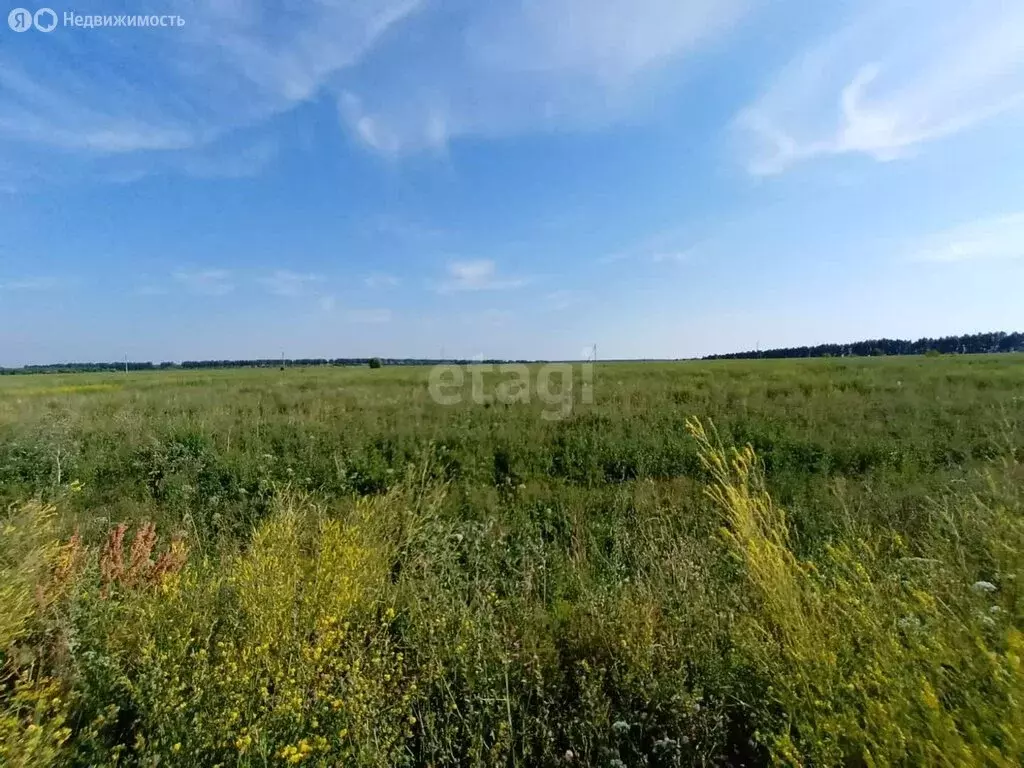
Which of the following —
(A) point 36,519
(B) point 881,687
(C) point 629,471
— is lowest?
(C) point 629,471

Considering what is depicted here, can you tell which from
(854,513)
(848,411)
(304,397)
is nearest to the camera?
(854,513)

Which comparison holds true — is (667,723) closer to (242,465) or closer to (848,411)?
(242,465)

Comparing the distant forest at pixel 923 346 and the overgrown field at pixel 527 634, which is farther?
the distant forest at pixel 923 346

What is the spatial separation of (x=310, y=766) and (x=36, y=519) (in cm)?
267

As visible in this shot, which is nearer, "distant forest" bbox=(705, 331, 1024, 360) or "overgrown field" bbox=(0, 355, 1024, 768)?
"overgrown field" bbox=(0, 355, 1024, 768)

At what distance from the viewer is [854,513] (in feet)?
15.8

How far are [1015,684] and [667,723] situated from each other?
138cm

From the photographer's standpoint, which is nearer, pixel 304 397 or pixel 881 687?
pixel 881 687

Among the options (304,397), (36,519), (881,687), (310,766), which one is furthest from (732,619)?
(304,397)

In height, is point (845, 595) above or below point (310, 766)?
above

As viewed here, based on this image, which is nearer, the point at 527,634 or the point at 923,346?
the point at 527,634

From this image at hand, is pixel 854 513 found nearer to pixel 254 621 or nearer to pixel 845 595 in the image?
pixel 845 595

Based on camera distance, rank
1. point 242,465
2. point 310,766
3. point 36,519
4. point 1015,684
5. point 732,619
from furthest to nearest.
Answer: point 242,465 → point 36,519 → point 732,619 → point 310,766 → point 1015,684

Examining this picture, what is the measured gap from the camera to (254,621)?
244cm
